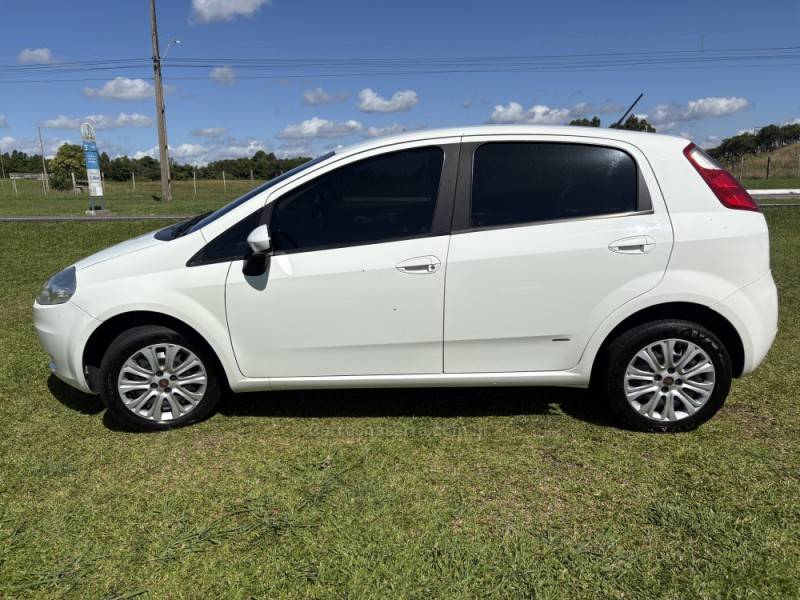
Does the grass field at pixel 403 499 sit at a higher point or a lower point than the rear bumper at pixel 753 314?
lower

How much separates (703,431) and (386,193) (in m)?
2.35

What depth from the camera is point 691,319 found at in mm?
3400

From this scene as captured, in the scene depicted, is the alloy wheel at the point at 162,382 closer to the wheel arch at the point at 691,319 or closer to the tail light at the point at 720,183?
the wheel arch at the point at 691,319

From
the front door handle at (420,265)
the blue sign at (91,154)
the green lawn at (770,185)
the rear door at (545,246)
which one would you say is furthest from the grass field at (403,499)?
the green lawn at (770,185)

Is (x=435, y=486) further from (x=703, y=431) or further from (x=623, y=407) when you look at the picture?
(x=703, y=431)

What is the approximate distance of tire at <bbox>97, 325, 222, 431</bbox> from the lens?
137 inches

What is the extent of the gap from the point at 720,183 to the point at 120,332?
3.65m

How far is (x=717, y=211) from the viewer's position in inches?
129

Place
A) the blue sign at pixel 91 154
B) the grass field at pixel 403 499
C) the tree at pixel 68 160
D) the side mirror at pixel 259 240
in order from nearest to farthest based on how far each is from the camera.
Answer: the grass field at pixel 403 499 < the side mirror at pixel 259 240 < the blue sign at pixel 91 154 < the tree at pixel 68 160

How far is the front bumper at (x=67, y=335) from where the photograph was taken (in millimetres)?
3486

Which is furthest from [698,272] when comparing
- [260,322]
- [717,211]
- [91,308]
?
[91,308]

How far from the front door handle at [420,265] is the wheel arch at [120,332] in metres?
1.23

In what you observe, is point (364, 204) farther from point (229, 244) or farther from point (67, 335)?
point (67, 335)

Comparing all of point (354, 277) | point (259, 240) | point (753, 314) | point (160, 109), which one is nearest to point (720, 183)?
point (753, 314)
